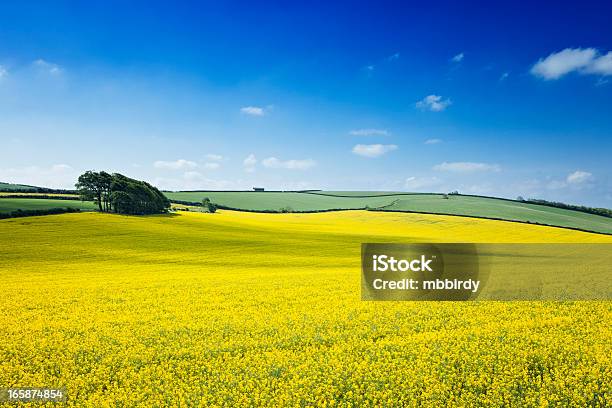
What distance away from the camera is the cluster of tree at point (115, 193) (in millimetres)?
59531

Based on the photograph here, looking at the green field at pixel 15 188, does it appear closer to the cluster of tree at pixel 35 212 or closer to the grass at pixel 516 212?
the cluster of tree at pixel 35 212

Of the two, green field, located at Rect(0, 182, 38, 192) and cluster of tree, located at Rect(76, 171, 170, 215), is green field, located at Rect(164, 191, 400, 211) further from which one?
cluster of tree, located at Rect(76, 171, 170, 215)

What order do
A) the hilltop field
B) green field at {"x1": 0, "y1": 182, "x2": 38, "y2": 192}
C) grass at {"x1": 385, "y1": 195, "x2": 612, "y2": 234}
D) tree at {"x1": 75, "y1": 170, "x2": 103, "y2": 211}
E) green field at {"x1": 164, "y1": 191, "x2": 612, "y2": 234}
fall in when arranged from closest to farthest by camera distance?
tree at {"x1": 75, "y1": 170, "x2": 103, "y2": 211}, the hilltop field, grass at {"x1": 385, "y1": 195, "x2": 612, "y2": 234}, green field at {"x1": 164, "y1": 191, "x2": 612, "y2": 234}, green field at {"x1": 0, "y1": 182, "x2": 38, "y2": 192}

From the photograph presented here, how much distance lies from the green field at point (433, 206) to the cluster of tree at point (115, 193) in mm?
42210

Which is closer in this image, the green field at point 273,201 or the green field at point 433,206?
the green field at point 433,206

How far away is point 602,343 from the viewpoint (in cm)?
1016

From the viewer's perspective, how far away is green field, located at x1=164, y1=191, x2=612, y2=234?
7994 cm

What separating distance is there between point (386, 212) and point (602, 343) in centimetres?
8111

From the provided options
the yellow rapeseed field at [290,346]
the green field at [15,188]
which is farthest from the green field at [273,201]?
the yellow rapeseed field at [290,346]

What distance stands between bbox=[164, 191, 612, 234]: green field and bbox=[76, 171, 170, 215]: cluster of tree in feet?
138

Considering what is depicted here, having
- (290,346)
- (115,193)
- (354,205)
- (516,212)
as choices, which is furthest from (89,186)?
(516,212)

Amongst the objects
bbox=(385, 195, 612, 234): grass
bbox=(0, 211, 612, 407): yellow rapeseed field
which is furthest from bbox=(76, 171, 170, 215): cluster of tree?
bbox=(385, 195, 612, 234): grass

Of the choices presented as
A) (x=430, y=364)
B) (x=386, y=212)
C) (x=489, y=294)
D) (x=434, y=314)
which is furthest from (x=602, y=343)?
(x=386, y=212)

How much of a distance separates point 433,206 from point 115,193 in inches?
2880
